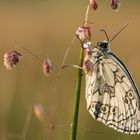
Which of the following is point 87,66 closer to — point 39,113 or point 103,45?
point 39,113

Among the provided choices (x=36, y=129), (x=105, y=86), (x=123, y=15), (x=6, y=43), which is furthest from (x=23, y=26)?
(x=105, y=86)

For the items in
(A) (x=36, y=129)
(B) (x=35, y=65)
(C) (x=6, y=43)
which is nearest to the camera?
(A) (x=36, y=129)

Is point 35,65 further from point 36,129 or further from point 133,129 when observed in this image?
point 133,129

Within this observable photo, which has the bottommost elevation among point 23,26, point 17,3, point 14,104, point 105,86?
point 105,86

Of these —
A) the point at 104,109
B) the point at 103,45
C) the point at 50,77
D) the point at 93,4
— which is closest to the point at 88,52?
the point at 93,4

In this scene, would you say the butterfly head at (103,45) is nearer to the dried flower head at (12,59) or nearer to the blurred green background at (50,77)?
the blurred green background at (50,77)

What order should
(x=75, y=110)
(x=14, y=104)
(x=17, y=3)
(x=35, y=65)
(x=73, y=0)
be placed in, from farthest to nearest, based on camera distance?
(x=73, y=0) → (x=17, y=3) → (x=35, y=65) → (x=14, y=104) → (x=75, y=110)
